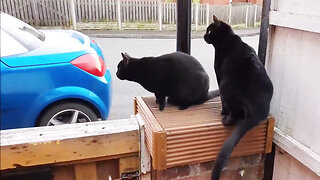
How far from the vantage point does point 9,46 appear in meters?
0.61

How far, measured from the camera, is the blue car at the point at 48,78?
576 mm

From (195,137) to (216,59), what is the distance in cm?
30

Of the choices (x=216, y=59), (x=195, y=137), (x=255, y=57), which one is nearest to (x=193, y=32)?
(x=216, y=59)

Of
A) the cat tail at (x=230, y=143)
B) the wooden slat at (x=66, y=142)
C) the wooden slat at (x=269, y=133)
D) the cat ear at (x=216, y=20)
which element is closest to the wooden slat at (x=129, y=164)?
the wooden slat at (x=66, y=142)

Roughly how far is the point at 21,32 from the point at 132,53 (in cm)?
60

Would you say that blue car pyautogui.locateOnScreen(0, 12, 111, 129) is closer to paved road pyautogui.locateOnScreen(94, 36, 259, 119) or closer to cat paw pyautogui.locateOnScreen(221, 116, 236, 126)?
paved road pyautogui.locateOnScreen(94, 36, 259, 119)

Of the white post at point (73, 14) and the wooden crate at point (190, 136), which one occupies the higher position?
the white post at point (73, 14)

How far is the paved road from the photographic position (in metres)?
1.09

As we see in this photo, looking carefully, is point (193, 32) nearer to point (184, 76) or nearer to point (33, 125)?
point (184, 76)

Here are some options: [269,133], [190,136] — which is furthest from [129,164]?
[269,133]

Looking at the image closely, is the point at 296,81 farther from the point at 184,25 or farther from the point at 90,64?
the point at 90,64

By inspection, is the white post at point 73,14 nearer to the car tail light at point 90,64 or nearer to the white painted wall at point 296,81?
the car tail light at point 90,64

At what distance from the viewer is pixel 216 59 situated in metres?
1.00

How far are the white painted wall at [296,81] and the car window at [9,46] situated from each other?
0.75 m
